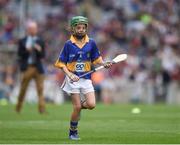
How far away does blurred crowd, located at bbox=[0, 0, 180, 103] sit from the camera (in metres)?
36.1

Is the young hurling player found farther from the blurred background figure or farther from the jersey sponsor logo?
the blurred background figure

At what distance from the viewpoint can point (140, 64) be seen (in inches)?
1453

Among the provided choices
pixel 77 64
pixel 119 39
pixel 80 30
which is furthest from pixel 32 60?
pixel 119 39

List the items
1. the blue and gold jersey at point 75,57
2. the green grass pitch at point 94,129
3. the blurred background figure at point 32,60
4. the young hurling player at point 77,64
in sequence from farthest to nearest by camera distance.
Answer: the blurred background figure at point 32,60 → the blue and gold jersey at point 75,57 → the young hurling player at point 77,64 → the green grass pitch at point 94,129

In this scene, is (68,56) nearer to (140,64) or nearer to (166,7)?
(140,64)

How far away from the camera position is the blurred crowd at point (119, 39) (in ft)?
118

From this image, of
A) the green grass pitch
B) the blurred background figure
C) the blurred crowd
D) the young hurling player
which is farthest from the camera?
the blurred crowd

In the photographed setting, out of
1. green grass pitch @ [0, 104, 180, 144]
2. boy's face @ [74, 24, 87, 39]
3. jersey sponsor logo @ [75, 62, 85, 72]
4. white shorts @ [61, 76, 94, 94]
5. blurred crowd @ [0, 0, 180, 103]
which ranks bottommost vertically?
green grass pitch @ [0, 104, 180, 144]

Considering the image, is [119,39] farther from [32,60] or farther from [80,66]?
[80,66]

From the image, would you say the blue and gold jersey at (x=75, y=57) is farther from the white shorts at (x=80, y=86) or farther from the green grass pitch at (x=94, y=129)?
the green grass pitch at (x=94, y=129)

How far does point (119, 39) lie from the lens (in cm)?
3866

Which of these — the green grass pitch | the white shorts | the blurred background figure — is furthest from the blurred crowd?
the white shorts

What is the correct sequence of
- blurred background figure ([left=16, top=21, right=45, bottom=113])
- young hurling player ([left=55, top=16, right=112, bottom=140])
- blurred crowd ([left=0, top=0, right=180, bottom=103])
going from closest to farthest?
young hurling player ([left=55, top=16, right=112, bottom=140])
blurred background figure ([left=16, top=21, right=45, bottom=113])
blurred crowd ([left=0, top=0, right=180, bottom=103])

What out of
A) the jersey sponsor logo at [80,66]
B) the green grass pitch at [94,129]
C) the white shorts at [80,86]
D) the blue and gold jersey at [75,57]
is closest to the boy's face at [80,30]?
the blue and gold jersey at [75,57]
